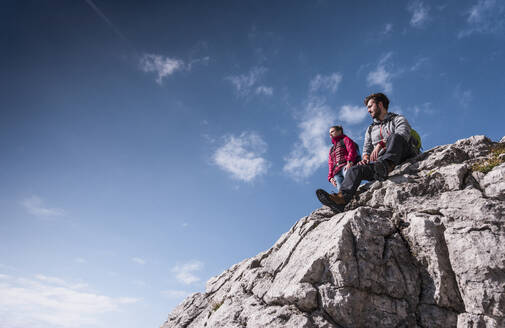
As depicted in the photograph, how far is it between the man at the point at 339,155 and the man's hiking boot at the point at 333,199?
2741mm

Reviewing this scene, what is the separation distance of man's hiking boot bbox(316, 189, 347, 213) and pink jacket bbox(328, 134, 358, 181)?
3096mm

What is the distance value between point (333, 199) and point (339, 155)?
3815mm

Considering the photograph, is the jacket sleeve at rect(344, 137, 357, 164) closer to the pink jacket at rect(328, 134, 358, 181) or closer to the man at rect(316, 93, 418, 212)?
the pink jacket at rect(328, 134, 358, 181)

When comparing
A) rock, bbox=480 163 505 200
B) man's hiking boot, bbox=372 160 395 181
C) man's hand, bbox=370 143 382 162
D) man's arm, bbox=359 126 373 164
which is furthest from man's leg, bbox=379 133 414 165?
rock, bbox=480 163 505 200

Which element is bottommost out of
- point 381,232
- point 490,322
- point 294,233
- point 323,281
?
point 490,322

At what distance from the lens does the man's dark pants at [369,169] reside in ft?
30.4

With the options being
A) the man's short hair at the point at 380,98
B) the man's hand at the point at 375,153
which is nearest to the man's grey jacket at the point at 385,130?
the man's hand at the point at 375,153

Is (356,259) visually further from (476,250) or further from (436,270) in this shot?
(476,250)

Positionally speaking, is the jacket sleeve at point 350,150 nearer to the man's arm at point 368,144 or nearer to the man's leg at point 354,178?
the man's arm at point 368,144

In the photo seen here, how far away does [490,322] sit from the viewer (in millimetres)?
5602

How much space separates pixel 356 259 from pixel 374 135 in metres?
5.92

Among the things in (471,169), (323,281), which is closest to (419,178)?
(471,169)

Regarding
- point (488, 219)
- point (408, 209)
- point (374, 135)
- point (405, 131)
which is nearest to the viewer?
point (488, 219)

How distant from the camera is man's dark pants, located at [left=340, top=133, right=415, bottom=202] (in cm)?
926
